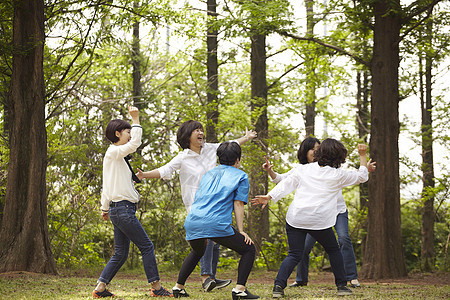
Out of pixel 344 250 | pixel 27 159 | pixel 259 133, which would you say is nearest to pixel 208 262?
pixel 344 250

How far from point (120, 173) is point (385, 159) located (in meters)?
6.25

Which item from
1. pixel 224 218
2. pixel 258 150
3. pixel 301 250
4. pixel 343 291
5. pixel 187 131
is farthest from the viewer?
pixel 258 150

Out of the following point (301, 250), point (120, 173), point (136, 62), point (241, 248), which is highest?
point (136, 62)

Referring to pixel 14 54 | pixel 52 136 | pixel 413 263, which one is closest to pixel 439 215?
pixel 413 263

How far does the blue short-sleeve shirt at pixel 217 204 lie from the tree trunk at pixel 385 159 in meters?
5.67

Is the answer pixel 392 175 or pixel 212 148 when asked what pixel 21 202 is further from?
pixel 392 175

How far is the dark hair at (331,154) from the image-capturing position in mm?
6199

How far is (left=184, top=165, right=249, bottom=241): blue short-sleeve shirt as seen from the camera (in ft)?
17.3

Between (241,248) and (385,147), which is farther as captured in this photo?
(385,147)

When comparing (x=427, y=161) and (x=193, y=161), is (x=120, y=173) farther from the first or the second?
(x=427, y=161)

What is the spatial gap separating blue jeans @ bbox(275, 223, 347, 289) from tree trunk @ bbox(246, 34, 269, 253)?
5.34 m

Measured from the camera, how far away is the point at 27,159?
9.66 metres

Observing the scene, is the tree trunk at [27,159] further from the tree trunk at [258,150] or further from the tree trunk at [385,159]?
the tree trunk at [385,159]

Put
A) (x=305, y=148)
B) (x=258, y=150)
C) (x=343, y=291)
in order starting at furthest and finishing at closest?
1. (x=258, y=150)
2. (x=305, y=148)
3. (x=343, y=291)
